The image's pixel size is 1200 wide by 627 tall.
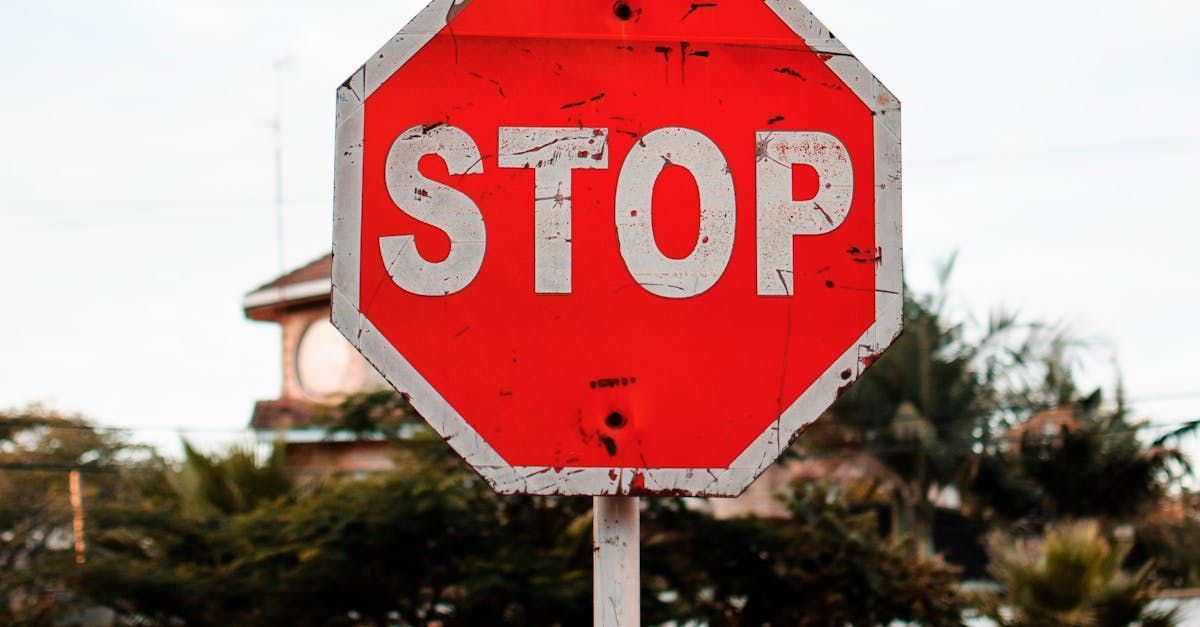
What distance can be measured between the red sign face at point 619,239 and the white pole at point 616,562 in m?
0.05

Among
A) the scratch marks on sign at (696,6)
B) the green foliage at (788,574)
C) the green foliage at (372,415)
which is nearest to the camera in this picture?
the scratch marks on sign at (696,6)

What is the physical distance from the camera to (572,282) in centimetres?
185

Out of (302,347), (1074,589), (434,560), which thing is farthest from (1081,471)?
(434,560)

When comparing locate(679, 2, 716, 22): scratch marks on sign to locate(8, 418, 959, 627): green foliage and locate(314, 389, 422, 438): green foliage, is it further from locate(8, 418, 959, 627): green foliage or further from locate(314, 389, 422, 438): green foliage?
locate(314, 389, 422, 438): green foliage

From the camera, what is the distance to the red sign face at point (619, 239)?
182cm

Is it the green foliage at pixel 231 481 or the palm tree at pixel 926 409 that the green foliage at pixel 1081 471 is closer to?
the palm tree at pixel 926 409

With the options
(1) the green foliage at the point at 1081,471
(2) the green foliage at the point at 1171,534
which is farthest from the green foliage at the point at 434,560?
(2) the green foliage at the point at 1171,534

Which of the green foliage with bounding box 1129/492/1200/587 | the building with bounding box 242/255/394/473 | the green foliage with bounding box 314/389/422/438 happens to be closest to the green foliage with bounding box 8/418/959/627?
the green foliage with bounding box 314/389/422/438

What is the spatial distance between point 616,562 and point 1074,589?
10.3 metres

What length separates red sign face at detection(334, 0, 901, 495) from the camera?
182 centimetres

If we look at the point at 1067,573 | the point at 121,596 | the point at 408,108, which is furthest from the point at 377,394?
the point at 408,108

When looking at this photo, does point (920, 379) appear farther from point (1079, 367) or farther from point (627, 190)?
point (627, 190)

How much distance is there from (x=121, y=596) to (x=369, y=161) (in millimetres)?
10609

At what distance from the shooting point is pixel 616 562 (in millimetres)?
1783
